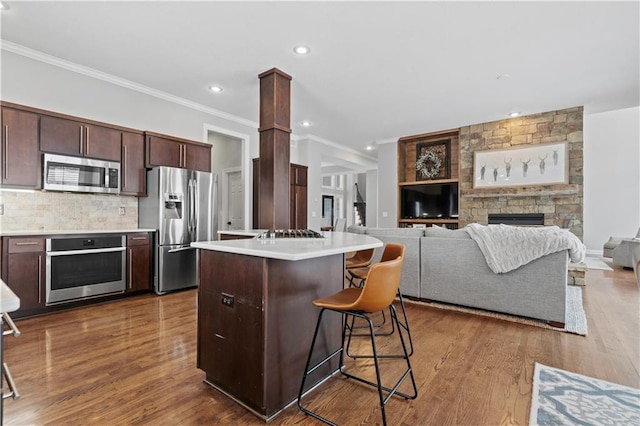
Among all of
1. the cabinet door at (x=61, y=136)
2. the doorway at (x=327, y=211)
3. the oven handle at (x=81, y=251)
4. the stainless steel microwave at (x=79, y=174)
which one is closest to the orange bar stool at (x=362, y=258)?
the oven handle at (x=81, y=251)

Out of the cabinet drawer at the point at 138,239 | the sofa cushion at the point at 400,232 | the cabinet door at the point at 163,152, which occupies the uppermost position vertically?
the cabinet door at the point at 163,152

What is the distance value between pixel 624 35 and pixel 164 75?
5228mm

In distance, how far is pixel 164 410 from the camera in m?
1.66

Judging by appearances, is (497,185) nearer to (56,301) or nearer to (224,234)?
(224,234)

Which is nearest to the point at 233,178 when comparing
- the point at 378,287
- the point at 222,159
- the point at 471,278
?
the point at 222,159

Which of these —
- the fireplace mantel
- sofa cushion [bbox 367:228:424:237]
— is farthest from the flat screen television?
sofa cushion [bbox 367:228:424:237]

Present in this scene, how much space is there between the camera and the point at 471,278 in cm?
331

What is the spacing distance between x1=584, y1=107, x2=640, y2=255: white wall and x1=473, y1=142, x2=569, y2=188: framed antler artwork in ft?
10.6

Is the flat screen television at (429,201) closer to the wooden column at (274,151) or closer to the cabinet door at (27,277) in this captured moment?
the wooden column at (274,151)

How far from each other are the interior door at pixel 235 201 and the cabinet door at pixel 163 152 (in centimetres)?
177

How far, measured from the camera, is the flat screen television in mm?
6859

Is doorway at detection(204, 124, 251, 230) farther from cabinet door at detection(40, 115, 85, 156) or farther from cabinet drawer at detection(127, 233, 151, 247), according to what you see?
cabinet door at detection(40, 115, 85, 156)

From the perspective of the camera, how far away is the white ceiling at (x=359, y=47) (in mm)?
2801

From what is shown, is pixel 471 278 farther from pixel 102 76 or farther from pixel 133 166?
pixel 102 76
